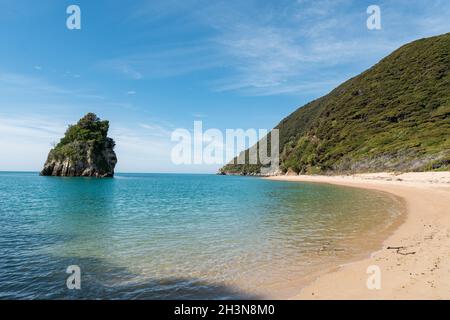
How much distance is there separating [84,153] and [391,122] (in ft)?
395

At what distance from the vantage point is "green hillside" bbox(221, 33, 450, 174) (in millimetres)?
75438

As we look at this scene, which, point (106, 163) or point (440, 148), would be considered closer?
point (440, 148)

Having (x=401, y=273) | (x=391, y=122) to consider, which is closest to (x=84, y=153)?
(x=391, y=122)

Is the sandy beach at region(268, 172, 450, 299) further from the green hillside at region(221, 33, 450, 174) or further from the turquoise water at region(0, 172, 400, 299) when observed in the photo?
the green hillside at region(221, 33, 450, 174)

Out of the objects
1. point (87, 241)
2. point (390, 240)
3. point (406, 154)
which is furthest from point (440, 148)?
point (87, 241)

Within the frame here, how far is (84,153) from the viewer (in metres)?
123

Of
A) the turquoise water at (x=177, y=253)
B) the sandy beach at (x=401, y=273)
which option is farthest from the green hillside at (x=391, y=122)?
the turquoise water at (x=177, y=253)

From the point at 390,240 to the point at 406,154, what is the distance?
6956 cm

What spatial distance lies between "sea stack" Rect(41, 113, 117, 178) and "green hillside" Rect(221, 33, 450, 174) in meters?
86.0

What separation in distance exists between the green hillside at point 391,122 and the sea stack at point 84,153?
282ft

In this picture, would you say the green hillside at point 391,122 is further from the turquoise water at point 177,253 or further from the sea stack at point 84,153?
the sea stack at point 84,153

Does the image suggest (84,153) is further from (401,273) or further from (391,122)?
(401,273)

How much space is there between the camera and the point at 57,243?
1470 cm
